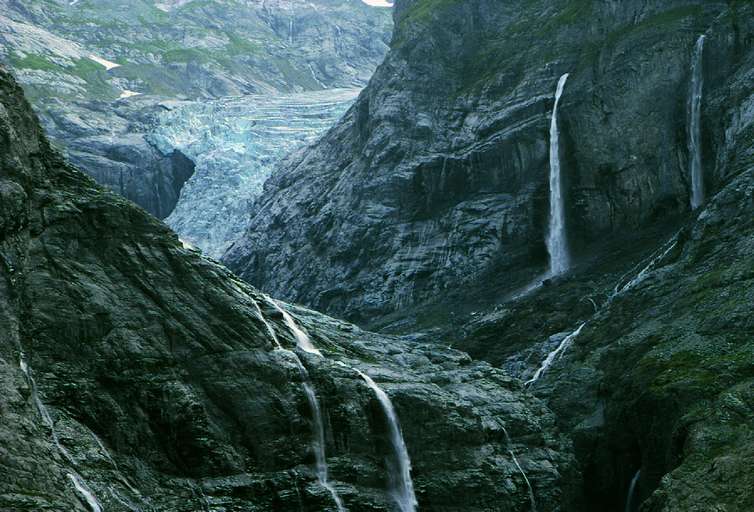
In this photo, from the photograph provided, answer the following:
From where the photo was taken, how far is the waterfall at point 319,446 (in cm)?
3065

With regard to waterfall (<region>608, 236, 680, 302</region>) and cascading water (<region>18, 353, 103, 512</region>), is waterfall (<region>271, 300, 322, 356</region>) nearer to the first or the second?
cascading water (<region>18, 353, 103, 512</region>)

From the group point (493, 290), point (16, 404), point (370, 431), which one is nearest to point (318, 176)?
point (493, 290)

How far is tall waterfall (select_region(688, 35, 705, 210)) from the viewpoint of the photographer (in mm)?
62938

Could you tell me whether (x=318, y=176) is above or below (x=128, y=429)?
above

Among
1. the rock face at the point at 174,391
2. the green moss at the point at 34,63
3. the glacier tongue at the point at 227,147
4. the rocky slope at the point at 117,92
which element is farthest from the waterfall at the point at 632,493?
the green moss at the point at 34,63

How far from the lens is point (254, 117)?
129750mm

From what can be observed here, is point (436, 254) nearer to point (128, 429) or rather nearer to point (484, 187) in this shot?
point (484, 187)

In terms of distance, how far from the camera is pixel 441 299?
72.4m

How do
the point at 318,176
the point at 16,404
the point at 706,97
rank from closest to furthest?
the point at 16,404, the point at 706,97, the point at 318,176

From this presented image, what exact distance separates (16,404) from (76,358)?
4.78 meters

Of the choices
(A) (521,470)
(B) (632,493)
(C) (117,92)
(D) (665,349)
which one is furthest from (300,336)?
(C) (117,92)

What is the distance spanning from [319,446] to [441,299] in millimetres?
41484

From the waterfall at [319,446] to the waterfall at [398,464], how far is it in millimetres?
2438

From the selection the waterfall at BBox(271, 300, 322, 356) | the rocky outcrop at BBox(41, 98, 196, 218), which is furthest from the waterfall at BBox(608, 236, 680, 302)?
the rocky outcrop at BBox(41, 98, 196, 218)
